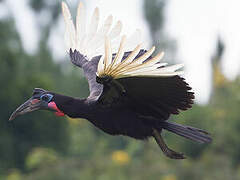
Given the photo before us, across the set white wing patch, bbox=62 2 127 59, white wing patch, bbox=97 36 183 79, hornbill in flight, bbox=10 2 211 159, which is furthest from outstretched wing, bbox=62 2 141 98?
white wing patch, bbox=97 36 183 79

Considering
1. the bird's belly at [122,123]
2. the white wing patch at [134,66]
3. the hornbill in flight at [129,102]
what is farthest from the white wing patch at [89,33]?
the white wing patch at [134,66]

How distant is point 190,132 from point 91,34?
6.58 feet

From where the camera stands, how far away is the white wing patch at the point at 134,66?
699 cm

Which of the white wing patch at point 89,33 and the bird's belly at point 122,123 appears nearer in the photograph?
the bird's belly at point 122,123

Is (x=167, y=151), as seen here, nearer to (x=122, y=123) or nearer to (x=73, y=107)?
(x=122, y=123)

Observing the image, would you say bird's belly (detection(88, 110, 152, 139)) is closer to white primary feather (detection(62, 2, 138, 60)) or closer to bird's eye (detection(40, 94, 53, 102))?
bird's eye (detection(40, 94, 53, 102))

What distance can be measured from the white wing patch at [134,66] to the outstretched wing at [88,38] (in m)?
1.53

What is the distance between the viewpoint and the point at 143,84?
7543 mm

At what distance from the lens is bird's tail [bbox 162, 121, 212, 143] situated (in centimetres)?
796

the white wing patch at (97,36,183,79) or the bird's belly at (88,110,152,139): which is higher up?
the white wing patch at (97,36,183,79)

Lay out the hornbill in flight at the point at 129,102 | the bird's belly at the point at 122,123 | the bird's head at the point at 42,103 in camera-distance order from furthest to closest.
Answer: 1. the bird's head at the point at 42,103
2. the bird's belly at the point at 122,123
3. the hornbill in flight at the point at 129,102

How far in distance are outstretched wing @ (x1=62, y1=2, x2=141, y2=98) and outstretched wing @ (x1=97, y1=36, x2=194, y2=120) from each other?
1.02 m

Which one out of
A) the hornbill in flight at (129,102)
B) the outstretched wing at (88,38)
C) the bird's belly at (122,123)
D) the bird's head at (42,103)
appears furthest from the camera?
the outstretched wing at (88,38)

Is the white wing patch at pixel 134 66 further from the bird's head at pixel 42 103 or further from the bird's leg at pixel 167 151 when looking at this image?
the bird's leg at pixel 167 151
